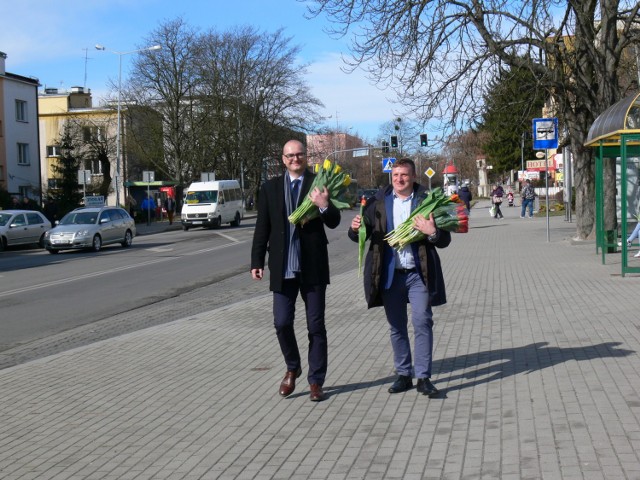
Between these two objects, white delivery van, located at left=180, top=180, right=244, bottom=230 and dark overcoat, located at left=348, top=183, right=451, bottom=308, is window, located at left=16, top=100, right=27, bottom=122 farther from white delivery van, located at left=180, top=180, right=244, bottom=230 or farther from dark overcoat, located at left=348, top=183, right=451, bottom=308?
dark overcoat, located at left=348, top=183, right=451, bottom=308

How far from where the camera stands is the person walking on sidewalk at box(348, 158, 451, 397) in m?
6.64

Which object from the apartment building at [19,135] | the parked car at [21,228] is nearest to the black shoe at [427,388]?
the parked car at [21,228]

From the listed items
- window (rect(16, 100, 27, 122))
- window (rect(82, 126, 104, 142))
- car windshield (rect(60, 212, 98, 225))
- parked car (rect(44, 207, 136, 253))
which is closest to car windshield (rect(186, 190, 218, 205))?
parked car (rect(44, 207, 136, 253))

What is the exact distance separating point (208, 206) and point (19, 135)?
1703 centimetres

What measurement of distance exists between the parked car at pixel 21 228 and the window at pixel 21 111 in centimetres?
2348

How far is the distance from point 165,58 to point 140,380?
5243 cm

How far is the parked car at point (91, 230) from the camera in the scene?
28953mm

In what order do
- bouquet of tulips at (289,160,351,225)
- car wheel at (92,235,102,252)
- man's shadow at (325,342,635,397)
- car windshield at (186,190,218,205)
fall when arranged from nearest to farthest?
bouquet of tulips at (289,160,351,225)
man's shadow at (325,342,635,397)
car wheel at (92,235,102,252)
car windshield at (186,190,218,205)

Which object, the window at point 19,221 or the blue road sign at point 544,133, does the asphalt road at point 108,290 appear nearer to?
the window at point 19,221

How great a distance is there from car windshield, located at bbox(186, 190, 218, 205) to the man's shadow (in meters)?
37.6

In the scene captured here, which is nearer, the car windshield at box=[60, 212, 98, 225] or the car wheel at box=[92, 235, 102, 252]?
the car wheel at box=[92, 235, 102, 252]

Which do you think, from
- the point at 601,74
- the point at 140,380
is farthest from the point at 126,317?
the point at 601,74

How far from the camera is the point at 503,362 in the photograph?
7.92 m

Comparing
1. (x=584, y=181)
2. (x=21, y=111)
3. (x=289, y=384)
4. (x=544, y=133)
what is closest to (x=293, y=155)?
(x=289, y=384)
